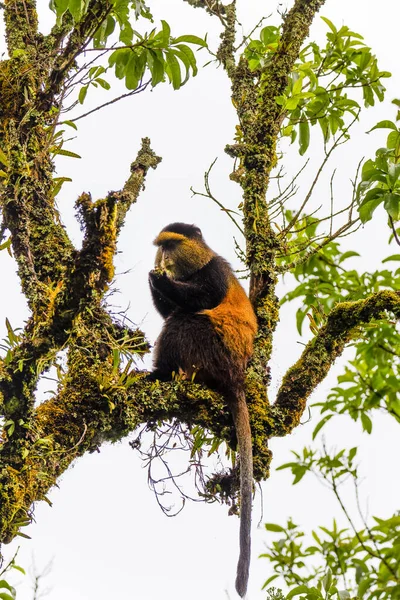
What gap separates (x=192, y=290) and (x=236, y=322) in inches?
24.7

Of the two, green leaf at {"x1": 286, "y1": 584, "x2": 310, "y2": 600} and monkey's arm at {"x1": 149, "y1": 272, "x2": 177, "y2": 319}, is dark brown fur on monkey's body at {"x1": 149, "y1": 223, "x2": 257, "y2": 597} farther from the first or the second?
green leaf at {"x1": 286, "y1": 584, "x2": 310, "y2": 600}

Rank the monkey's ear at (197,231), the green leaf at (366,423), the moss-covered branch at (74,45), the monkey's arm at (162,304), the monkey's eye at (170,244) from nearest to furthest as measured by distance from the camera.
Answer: the green leaf at (366,423), the moss-covered branch at (74,45), the monkey's arm at (162,304), the monkey's eye at (170,244), the monkey's ear at (197,231)

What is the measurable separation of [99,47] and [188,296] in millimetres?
2226

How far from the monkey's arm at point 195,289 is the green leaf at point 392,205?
216cm

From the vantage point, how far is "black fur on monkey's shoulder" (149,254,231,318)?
17.2ft

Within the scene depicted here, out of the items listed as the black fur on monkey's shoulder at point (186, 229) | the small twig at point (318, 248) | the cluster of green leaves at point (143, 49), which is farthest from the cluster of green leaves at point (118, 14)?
the black fur on monkey's shoulder at point (186, 229)

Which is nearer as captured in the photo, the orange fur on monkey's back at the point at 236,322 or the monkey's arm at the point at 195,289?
the orange fur on monkey's back at the point at 236,322

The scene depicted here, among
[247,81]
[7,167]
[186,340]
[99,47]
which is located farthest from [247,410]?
[247,81]

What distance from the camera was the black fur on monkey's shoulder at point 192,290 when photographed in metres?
5.25

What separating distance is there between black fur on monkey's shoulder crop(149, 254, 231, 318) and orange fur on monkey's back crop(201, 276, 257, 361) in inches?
4.6

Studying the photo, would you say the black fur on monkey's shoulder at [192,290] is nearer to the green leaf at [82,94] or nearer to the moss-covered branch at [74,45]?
the green leaf at [82,94]

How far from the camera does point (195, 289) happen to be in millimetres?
5418

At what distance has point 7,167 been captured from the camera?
3375 mm

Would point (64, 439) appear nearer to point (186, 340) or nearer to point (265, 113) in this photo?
point (186, 340)
